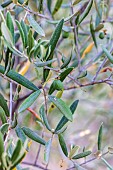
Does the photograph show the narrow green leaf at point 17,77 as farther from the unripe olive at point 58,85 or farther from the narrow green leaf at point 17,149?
the narrow green leaf at point 17,149

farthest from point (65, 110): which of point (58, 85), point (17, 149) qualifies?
point (17, 149)

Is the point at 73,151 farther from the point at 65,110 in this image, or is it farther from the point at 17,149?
the point at 17,149

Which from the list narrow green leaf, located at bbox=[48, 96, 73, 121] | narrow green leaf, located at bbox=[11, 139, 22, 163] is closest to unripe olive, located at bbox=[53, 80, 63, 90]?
narrow green leaf, located at bbox=[48, 96, 73, 121]

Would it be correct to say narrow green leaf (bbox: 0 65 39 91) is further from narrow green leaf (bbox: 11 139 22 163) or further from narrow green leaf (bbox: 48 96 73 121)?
narrow green leaf (bbox: 11 139 22 163)

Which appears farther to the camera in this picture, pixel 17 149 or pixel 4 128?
pixel 4 128

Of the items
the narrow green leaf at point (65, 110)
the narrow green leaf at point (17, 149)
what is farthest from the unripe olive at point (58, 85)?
the narrow green leaf at point (17, 149)

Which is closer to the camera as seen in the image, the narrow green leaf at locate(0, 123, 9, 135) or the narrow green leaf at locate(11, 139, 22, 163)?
the narrow green leaf at locate(11, 139, 22, 163)

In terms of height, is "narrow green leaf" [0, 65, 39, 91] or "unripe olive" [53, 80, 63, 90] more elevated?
"narrow green leaf" [0, 65, 39, 91]

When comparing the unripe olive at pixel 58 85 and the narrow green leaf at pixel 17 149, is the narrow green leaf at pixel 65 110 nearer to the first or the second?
the unripe olive at pixel 58 85

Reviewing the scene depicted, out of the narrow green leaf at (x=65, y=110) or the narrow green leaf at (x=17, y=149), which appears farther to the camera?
the narrow green leaf at (x=65, y=110)

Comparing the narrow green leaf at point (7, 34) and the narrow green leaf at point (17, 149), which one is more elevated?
the narrow green leaf at point (7, 34)

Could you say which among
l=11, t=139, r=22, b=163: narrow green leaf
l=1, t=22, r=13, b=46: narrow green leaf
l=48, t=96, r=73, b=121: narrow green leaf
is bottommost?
l=48, t=96, r=73, b=121: narrow green leaf

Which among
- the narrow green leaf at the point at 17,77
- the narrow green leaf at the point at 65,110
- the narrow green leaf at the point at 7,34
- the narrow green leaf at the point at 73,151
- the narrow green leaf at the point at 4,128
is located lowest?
the narrow green leaf at the point at 73,151
